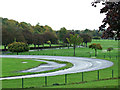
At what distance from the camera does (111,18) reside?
2047cm

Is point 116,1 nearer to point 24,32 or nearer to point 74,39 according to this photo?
point 74,39

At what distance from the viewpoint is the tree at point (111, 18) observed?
19906 millimetres

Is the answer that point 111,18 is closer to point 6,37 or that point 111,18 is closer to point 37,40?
point 6,37

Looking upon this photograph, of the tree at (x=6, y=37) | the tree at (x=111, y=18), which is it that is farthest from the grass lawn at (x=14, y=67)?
the tree at (x=6, y=37)

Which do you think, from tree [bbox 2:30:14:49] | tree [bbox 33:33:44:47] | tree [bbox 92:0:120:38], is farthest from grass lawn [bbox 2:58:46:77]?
tree [bbox 33:33:44:47]

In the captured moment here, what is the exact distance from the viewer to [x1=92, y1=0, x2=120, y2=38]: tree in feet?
65.3

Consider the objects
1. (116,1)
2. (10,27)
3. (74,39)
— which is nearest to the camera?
(116,1)

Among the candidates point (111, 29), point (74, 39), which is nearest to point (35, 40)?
point (74, 39)

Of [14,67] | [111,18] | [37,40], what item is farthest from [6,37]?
[111,18]

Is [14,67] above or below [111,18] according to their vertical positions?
below

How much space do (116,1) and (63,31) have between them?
14215cm

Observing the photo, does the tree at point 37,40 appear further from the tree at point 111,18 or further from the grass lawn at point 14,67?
the tree at point 111,18

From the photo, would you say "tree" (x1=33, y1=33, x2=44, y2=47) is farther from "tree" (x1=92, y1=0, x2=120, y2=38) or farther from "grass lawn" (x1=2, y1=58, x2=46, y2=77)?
"tree" (x1=92, y1=0, x2=120, y2=38)

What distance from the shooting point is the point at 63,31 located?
162m
